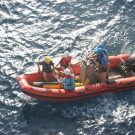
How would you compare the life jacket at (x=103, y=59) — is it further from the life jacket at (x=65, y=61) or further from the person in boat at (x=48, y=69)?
the person in boat at (x=48, y=69)

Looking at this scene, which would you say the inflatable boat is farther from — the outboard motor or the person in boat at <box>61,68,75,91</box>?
the person in boat at <box>61,68,75,91</box>

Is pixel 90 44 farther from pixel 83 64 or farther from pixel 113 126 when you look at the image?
pixel 113 126

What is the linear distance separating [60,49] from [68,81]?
399cm

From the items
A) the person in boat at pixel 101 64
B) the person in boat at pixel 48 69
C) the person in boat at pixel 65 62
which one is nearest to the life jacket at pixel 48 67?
the person in boat at pixel 48 69

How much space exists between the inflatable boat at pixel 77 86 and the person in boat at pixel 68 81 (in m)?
0.20

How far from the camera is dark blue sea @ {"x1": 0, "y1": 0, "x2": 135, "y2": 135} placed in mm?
16266

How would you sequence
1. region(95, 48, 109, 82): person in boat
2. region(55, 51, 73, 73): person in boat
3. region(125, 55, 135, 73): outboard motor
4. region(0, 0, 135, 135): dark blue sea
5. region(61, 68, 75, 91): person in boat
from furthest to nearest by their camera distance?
region(125, 55, 135, 73): outboard motor < region(55, 51, 73, 73): person in boat < region(95, 48, 109, 82): person in boat < region(61, 68, 75, 91): person in boat < region(0, 0, 135, 135): dark blue sea

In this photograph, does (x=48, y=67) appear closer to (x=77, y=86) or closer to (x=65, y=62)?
(x=65, y=62)

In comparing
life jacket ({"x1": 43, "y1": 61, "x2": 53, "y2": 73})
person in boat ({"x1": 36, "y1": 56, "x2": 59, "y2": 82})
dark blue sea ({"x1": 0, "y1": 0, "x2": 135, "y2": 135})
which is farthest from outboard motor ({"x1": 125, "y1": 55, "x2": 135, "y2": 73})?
life jacket ({"x1": 43, "y1": 61, "x2": 53, "y2": 73})

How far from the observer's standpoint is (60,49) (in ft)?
67.1

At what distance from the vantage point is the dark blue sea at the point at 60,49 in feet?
53.4

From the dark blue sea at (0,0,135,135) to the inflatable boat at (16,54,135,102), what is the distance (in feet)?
1.23

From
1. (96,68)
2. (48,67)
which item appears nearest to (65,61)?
(48,67)

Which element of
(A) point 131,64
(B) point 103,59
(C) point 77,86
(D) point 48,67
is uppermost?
(B) point 103,59
